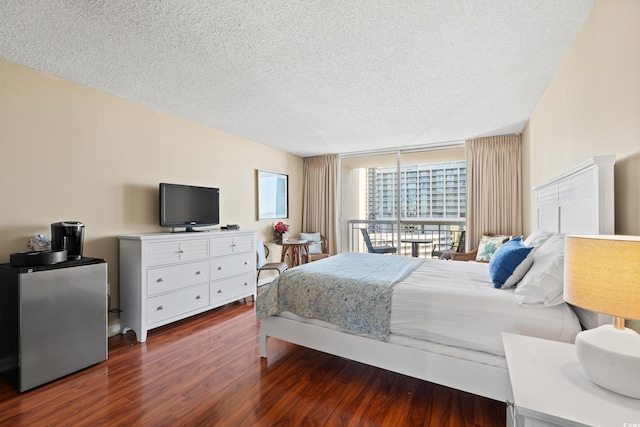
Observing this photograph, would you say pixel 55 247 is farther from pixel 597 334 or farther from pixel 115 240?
pixel 597 334

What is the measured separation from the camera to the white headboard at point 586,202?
1513 millimetres

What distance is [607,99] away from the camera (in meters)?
1.60

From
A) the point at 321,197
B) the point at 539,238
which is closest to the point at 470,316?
the point at 539,238

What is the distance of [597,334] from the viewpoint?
1044 mm

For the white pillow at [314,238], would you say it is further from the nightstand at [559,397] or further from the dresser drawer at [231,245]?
the nightstand at [559,397]

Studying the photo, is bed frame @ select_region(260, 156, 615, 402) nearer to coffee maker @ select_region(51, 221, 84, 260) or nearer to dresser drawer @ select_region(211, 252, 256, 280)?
dresser drawer @ select_region(211, 252, 256, 280)

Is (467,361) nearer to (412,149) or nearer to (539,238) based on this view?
(539,238)

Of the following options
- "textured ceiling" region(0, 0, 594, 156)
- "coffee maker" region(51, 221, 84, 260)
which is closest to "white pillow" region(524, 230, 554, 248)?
"textured ceiling" region(0, 0, 594, 156)

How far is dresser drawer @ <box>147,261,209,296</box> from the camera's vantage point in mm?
2916

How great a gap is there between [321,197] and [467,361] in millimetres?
4412

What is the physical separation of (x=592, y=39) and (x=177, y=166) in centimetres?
398

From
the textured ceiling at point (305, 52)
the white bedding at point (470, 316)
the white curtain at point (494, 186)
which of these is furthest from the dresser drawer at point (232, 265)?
the white curtain at point (494, 186)

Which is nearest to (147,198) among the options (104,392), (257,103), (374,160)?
(257,103)

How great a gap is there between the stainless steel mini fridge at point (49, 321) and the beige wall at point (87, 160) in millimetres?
565
